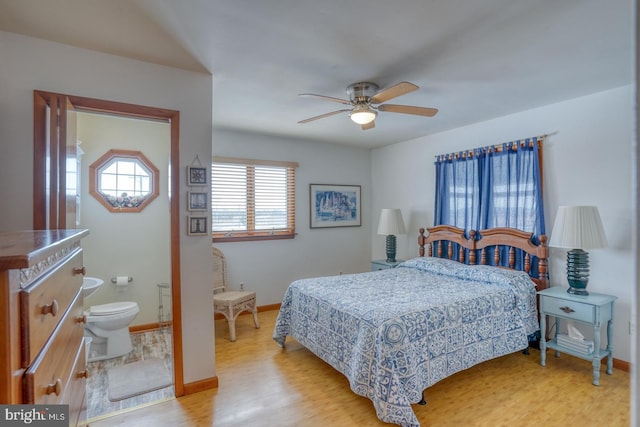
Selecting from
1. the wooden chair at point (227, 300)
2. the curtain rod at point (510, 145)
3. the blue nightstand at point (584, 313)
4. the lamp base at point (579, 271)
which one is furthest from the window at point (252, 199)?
the lamp base at point (579, 271)

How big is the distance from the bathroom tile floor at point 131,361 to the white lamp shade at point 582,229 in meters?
3.46

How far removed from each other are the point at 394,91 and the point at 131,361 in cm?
329

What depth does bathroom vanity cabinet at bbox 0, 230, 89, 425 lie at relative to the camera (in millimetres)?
692

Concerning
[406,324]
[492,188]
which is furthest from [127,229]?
[492,188]

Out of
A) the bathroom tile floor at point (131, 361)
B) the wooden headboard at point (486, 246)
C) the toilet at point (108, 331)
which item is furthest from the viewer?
the wooden headboard at point (486, 246)

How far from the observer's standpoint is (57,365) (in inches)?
40.3

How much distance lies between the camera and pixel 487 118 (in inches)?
150

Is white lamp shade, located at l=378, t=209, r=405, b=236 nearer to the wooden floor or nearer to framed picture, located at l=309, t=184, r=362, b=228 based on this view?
framed picture, located at l=309, t=184, r=362, b=228

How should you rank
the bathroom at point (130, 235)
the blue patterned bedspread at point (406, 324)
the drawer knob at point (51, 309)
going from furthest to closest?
the bathroom at point (130, 235), the blue patterned bedspread at point (406, 324), the drawer knob at point (51, 309)

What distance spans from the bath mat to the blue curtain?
3.58 metres

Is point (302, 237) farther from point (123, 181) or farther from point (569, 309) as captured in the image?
point (569, 309)

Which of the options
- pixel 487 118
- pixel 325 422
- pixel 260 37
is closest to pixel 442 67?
pixel 260 37

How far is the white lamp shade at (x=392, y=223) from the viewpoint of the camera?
15.1 feet

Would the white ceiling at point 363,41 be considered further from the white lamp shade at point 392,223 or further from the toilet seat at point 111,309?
the toilet seat at point 111,309
